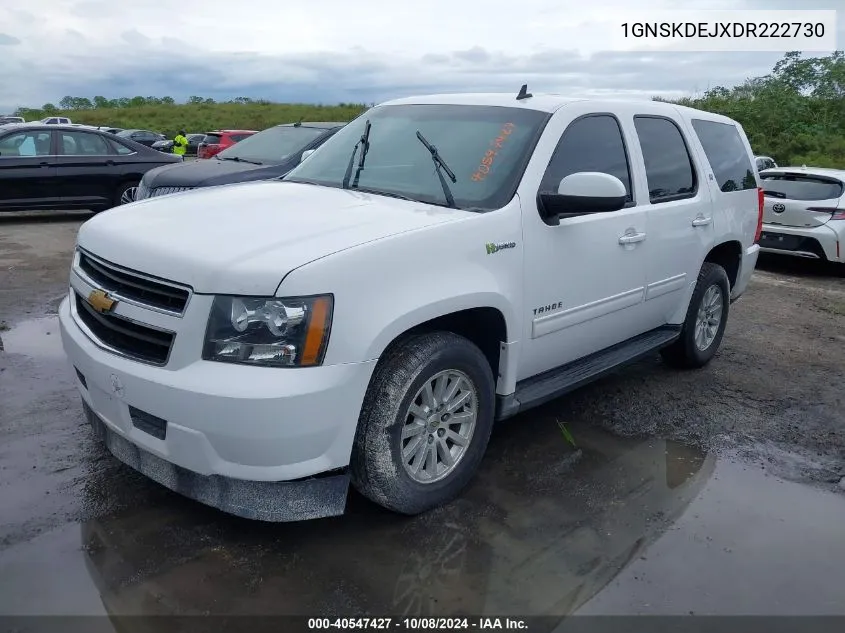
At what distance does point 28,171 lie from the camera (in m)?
11.1

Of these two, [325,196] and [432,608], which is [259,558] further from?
[325,196]

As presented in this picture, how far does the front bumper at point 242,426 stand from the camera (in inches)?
108

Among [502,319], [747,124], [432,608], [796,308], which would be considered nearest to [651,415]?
[502,319]

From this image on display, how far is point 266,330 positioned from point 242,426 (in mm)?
367

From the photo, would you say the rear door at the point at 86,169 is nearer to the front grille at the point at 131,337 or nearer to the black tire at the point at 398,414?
the front grille at the point at 131,337

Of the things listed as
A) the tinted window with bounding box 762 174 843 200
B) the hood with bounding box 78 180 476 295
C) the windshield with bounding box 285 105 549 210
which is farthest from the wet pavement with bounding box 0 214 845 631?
the tinted window with bounding box 762 174 843 200

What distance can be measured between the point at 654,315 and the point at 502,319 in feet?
5.83

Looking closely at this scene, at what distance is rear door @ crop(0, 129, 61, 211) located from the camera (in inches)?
431

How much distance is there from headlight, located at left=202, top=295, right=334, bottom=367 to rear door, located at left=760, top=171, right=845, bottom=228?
863 centimetres

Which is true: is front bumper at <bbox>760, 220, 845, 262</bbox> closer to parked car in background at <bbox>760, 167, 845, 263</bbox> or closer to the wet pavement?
parked car in background at <bbox>760, 167, 845, 263</bbox>

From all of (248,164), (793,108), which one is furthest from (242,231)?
(793,108)

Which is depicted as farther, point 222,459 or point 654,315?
point 654,315

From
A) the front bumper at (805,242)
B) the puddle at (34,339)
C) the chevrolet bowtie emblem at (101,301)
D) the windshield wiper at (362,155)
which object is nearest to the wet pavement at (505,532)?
the puddle at (34,339)

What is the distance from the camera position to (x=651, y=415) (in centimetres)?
492
